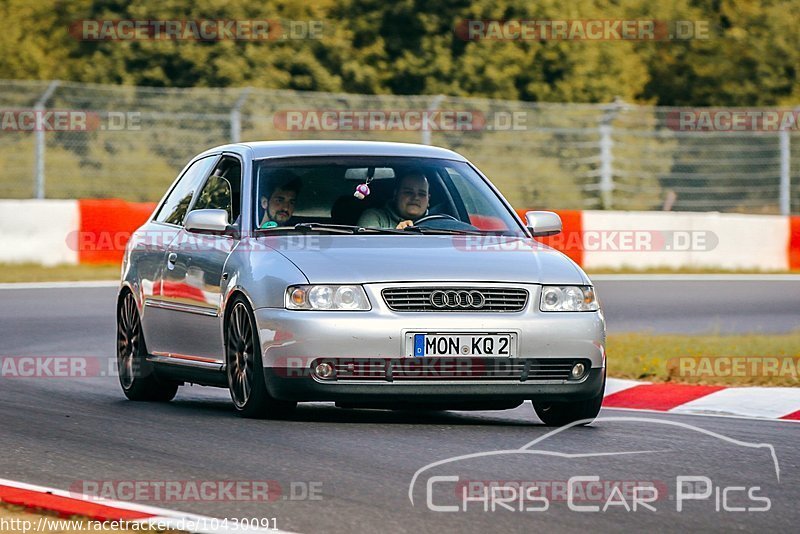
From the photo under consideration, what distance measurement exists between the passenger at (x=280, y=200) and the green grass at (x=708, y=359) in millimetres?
3233

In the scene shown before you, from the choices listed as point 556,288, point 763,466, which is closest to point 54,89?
point 556,288

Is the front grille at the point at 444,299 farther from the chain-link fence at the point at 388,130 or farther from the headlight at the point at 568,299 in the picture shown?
the chain-link fence at the point at 388,130

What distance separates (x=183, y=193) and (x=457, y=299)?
2.92 meters

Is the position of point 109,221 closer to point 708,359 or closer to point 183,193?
point 708,359

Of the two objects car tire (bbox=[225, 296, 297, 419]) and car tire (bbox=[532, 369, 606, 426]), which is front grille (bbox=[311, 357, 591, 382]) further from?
car tire (bbox=[532, 369, 606, 426])

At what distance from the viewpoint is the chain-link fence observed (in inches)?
1031

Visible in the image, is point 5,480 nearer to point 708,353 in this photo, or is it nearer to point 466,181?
point 466,181

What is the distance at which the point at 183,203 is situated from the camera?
10.8 m

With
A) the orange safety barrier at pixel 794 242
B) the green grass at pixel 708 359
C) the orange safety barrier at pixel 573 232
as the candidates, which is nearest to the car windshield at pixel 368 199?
the green grass at pixel 708 359

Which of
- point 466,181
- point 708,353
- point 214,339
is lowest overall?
point 708,353

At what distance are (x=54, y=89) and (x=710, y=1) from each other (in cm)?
3034

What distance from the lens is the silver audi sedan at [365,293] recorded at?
8.60 meters

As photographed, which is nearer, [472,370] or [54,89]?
[472,370]

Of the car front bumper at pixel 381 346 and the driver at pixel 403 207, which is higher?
the driver at pixel 403 207
